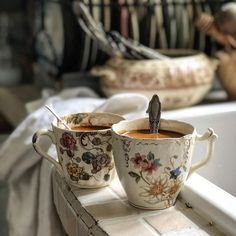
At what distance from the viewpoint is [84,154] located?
59 cm

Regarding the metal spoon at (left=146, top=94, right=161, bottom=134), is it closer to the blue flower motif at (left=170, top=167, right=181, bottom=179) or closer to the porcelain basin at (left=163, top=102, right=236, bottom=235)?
the blue flower motif at (left=170, top=167, right=181, bottom=179)

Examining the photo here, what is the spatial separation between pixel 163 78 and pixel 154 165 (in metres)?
0.40

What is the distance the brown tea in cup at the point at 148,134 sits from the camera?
0.56 m

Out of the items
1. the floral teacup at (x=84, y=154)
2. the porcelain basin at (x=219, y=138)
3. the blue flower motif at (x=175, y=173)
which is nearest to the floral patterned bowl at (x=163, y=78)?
the porcelain basin at (x=219, y=138)

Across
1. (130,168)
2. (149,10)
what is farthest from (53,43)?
(130,168)

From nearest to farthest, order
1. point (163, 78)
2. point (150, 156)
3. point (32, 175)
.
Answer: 1. point (150, 156)
2. point (32, 175)
3. point (163, 78)

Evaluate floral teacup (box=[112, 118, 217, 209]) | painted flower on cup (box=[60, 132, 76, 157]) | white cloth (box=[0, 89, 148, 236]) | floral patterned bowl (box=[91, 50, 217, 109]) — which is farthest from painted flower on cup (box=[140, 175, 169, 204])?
floral patterned bowl (box=[91, 50, 217, 109])

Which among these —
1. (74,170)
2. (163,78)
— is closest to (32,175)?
(74,170)

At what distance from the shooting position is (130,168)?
1.76 ft

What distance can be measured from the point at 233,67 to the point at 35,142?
0.46 metres

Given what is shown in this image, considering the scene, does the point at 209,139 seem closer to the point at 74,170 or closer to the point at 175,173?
the point at 175,173

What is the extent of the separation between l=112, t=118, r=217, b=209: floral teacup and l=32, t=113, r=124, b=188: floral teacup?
0.03m

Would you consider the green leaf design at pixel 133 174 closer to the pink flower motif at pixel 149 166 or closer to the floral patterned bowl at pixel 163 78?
the pink flower motif at pixel 149 166

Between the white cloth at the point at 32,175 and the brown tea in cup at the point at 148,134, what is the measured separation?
18 centimetres
